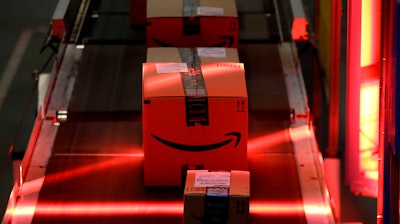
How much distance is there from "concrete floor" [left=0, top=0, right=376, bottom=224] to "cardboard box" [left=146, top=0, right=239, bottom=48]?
1.30 m

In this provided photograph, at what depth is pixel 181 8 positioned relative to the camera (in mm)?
5949

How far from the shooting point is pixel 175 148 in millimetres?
4578

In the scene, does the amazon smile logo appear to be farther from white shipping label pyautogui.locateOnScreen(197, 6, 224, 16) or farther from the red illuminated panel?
white shipping label pyautogui.locateOnScreen(197, 6, 224, 16)

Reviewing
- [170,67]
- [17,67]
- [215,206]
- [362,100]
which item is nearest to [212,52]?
[170,67]

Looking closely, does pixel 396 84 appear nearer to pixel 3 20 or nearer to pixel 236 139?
pixel 236 139

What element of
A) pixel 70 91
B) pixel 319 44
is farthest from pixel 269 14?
pixel 70 91

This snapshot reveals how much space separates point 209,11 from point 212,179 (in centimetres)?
199

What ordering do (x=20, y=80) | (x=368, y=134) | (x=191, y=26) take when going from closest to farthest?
(x=368, y=134), (x=191, y=26), (x=20, y=80)

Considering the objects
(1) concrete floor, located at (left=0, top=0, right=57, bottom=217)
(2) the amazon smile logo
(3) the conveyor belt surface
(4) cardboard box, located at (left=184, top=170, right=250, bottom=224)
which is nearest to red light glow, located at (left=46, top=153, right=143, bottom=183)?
(3) the conveyor belt surface

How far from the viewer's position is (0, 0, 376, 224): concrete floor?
7156 mm

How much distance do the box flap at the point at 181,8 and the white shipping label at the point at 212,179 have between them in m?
1.83

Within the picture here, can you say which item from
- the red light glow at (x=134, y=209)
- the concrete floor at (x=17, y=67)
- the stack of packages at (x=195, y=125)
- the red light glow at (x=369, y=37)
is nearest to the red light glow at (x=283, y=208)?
the red light glow at (x=134, y=209)

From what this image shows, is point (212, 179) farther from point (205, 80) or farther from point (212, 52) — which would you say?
point (212, 52)

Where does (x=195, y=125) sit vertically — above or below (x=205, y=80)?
below
